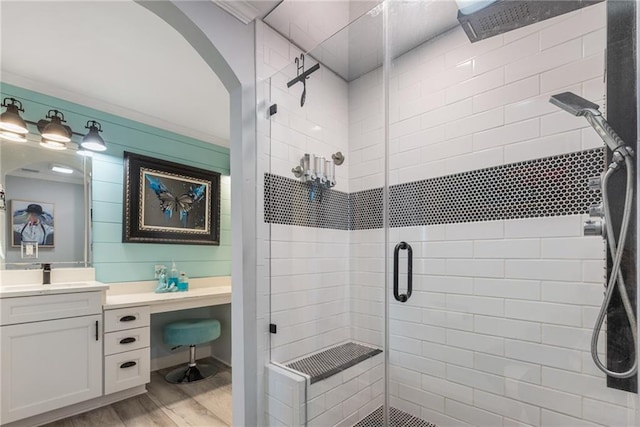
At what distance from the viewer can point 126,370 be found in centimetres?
243

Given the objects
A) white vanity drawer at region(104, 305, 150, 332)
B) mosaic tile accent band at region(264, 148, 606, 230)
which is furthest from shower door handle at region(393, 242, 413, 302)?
white vanity drawer at region(104, 305, 150, 332)

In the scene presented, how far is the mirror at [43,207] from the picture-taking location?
7.63 ft

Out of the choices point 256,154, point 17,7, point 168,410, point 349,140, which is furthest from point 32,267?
point 349,140

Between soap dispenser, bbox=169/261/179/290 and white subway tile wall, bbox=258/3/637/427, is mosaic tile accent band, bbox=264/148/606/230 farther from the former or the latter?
soap dispenser, bbox=169/261/179/290

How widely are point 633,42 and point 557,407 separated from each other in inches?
59.1

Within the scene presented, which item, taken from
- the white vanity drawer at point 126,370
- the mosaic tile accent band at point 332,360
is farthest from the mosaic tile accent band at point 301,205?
the white vanity drawer at point 126,370

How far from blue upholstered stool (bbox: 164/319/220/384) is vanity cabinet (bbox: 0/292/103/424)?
58 cm

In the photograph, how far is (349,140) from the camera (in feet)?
6.89

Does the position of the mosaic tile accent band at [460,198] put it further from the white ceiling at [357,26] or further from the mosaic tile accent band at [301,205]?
the white ceiling at [357,26]

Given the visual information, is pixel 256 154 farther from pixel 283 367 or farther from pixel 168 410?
pixel 168 410

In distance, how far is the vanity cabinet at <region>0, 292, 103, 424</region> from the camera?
197 centimetres

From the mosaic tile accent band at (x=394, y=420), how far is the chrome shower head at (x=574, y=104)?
1782mm

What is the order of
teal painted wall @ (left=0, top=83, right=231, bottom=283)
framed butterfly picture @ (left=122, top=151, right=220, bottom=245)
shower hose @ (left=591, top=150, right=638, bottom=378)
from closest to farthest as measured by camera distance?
shower hose @ (left=591, top=150, right=638, bottom=378) < teal painted wall @ (left=0, top=83, right=231, bottom=283) < framed butterfly picture @ (left=122, top=151, right=220, bottom=245)

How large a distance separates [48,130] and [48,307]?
1357 millimetres
